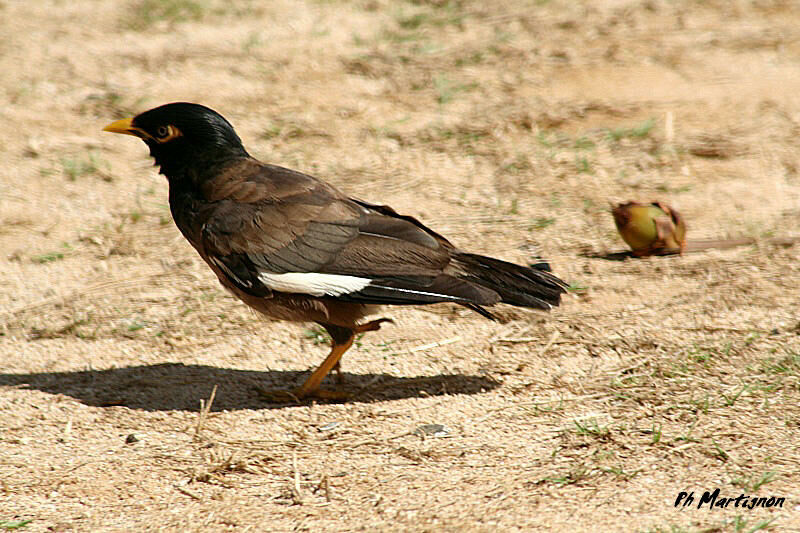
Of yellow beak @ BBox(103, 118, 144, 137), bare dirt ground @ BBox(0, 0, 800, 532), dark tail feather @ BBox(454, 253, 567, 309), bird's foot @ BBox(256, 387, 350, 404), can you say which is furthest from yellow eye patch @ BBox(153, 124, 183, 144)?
dark tail feather @ BBox(454, 253, 567, 309)

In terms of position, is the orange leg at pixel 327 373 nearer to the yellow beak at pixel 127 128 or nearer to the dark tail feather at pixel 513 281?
the dark tail feather at pixel 513 281

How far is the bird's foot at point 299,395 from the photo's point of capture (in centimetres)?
458

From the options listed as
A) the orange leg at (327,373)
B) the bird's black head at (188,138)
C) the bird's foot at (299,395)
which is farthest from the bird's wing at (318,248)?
the bird's foot at (299,395)

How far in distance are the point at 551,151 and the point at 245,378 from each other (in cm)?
326

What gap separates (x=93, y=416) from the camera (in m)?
4.41

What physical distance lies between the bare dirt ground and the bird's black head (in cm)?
91

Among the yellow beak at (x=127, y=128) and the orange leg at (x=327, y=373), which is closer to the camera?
the orange leg at (x=327, y=373)

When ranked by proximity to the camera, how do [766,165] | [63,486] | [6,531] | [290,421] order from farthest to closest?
[766,165] → [290,421] → [63,486] → [6,531]

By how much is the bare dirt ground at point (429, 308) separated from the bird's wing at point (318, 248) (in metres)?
0.52

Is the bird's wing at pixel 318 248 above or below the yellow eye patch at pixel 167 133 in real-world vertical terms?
below

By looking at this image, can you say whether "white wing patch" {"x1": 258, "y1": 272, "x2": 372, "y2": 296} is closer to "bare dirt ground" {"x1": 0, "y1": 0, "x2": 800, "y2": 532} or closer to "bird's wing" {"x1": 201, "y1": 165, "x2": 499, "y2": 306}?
"bird's wing" {"x1": 201, "y1": 165, "x2": 499, "y2": 306}

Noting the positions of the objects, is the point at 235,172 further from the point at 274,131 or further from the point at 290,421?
the point at 274,131

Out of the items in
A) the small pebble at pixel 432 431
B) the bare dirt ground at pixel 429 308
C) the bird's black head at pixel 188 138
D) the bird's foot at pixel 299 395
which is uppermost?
the bird's black head at pixel 188 138

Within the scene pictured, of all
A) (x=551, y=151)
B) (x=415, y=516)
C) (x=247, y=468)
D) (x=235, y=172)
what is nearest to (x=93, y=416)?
(x=247, y=468)
